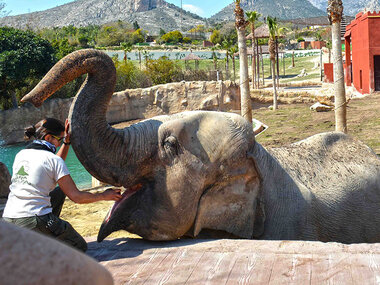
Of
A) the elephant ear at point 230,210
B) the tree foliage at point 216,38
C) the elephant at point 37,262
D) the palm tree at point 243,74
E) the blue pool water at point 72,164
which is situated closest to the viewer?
the elephant at point 37,262

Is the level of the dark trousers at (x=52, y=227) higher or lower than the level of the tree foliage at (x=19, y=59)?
lower

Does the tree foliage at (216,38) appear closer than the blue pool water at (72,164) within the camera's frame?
No

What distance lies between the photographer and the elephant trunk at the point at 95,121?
11.8ft

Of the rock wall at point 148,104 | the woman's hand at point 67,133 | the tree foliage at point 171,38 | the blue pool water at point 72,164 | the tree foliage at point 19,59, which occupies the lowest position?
the blue pool water at point 72,164

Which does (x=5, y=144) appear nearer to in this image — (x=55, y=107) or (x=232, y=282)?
(x=55, y=107)

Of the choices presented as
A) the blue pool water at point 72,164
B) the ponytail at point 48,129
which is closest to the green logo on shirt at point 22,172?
the ponytail at point 48,129

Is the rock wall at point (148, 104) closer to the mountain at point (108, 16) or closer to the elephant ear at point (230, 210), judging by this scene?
the elephant ear at point (230, 210)

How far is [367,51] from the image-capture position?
2616cm

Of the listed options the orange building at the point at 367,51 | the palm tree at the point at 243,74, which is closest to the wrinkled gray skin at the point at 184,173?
the palm tree at the point at 243,74

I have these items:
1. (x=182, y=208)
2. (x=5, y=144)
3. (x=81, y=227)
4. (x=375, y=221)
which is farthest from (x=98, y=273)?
(x=5, y=144)

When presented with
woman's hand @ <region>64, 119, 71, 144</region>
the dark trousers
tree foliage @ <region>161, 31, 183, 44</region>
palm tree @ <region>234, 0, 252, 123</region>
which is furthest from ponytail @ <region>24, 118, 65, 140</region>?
tree foliage @ <region>161, 31, 183, 44</region>

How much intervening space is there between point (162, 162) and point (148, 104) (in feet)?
81.2

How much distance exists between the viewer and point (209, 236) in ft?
13.1

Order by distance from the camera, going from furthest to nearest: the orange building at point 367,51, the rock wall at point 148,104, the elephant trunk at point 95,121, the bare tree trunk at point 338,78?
the rock wall at point 148,104 → the orange building at point 367,51 → the bare tree trunk at point 338,78 → the elephant trunk at point 95,121
